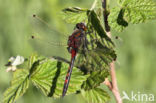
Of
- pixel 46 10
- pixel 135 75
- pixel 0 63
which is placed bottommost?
pixel 135 75

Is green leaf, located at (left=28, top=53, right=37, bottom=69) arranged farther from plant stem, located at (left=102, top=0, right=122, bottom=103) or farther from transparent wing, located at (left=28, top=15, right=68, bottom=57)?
plant stem, located at (left=102, top=0, right=122, bottom=103)

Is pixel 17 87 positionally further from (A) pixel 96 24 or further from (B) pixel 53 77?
(A) pixel 96 24

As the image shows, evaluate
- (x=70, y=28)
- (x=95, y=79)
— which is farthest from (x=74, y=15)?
(x=70, y=28)

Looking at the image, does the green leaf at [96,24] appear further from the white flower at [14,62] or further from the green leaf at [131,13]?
the white flower at [14,62]

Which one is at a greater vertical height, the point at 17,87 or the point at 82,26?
the point at 82,26

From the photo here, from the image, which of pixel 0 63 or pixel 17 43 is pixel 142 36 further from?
pixel 0 63

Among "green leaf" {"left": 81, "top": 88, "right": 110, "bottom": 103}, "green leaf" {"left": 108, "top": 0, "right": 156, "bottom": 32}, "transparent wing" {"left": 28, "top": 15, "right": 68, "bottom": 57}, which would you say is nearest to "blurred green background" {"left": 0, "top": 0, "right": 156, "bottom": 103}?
"transparent wing" {"left": 28, "top": 15, "right": 68, "bottom": 57}

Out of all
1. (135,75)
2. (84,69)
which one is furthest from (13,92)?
(135,75)
